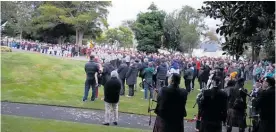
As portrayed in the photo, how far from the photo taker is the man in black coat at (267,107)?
6.85 meters

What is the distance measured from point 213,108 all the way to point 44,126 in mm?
4837

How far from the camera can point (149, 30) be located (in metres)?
54.0

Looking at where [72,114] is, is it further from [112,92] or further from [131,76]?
[131,76]

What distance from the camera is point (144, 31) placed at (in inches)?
2122

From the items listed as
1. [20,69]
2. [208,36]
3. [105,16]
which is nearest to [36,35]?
[105,16]

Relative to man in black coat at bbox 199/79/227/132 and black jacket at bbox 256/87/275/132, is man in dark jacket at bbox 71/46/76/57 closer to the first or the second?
man in black coat at bbox 199/79/227/132

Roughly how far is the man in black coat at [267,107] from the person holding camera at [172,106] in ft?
4.32

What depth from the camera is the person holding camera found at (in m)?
6.92

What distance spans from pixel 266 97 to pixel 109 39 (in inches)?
2750

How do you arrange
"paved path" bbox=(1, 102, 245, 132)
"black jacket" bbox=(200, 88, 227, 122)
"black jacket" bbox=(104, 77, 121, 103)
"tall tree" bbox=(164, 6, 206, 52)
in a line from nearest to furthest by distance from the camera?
"black jacket" bbox=(200, 88, 227, 122), "black jacket" bbox=(104, 77, 121, 103), "paved path" bbox=(1, 102, 245, 132), "tall tree" bbox=(164, 6, 206, 52)

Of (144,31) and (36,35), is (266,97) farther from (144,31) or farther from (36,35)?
(36,35)

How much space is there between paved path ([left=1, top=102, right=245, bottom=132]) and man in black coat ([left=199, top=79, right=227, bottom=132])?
4004 mm

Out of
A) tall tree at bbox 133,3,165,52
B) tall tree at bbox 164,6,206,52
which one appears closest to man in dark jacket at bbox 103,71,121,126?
tall tree at bbox 133,3,165,52

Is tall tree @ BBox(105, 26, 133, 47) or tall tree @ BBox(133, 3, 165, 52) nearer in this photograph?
tall tree @ BBox(133, 3, 165, 52)
